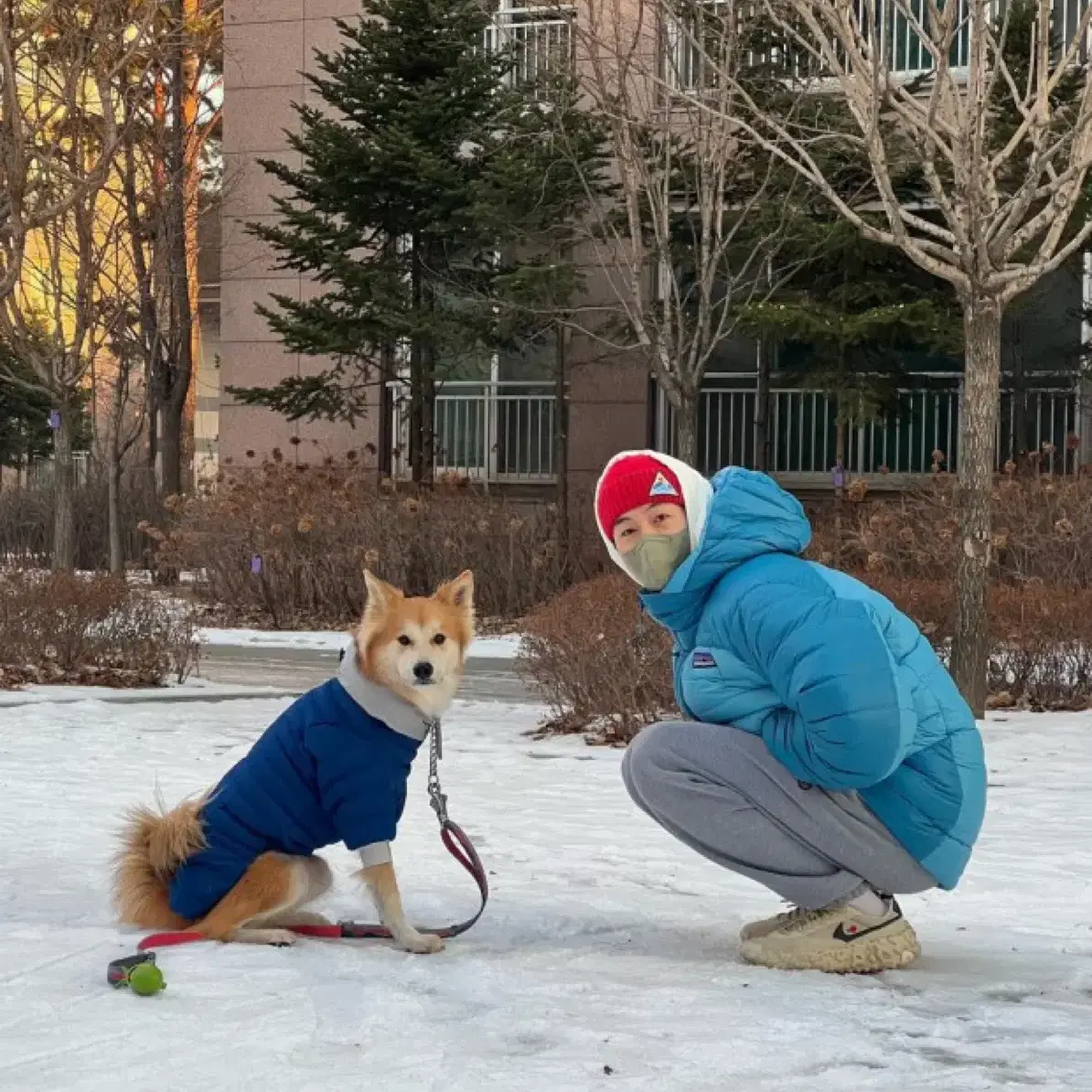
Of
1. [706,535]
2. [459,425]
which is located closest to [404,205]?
[459,425]

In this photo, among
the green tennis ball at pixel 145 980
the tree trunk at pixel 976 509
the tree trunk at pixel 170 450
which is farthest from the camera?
the tree trunk at pixel 170 450

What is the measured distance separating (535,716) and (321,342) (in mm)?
8856

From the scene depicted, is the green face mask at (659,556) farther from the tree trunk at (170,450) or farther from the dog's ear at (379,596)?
the tree trunk at (170,450)

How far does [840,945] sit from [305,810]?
4.68 feet

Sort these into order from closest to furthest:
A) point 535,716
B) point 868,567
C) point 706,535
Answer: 1. point 706,535
2. point 535,716
3. point 868,567

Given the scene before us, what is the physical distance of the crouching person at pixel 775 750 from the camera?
409cm

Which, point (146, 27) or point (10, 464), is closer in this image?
point (146, 27)

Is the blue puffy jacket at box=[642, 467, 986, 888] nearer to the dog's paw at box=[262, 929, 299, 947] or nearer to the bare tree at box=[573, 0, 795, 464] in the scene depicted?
the dog's paw at box=[262, 929, 299, 947]

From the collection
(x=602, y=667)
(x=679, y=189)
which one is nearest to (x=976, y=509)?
(x=602, y=667)

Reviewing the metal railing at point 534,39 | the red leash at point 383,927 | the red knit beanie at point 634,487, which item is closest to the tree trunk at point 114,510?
the metal railing at point 534,39

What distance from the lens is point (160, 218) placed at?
20.7m

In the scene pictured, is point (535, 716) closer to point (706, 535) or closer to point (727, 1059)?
point (706, 535)

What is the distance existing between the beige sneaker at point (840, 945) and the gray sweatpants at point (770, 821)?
0.05m

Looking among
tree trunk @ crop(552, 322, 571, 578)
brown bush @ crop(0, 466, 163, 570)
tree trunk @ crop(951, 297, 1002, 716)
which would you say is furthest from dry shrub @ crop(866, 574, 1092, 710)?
brown bush @ crop(0, 466, 163, 570)
